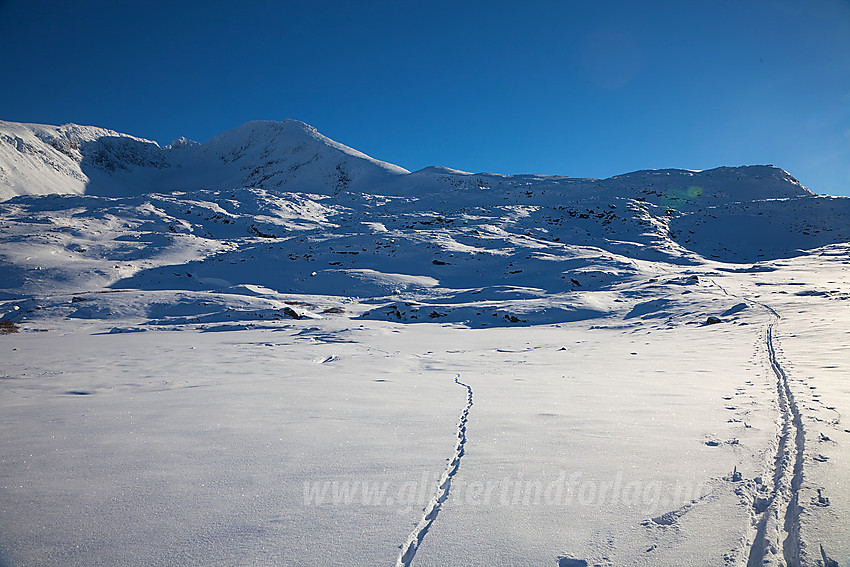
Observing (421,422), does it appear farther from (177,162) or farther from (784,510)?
(177,162)

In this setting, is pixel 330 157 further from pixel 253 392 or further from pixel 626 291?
pixel 253 392

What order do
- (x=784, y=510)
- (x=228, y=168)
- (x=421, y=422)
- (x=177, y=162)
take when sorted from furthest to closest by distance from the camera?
(x=177, y=162)
(x=228, y=168)
(x=421, y=422)
(x=784, y=510)

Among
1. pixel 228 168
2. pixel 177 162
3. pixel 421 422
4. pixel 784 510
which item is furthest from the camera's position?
pixel 177 162

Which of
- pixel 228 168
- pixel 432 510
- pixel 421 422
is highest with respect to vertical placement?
pixel 228 168

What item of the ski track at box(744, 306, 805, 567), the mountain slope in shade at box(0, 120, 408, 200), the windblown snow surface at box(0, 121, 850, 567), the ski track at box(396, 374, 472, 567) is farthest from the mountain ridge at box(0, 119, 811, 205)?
the ski track at box(396, 374, 472, 567)

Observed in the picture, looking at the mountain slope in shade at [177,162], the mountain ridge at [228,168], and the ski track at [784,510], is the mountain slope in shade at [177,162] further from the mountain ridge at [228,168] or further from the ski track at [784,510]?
the ski track at [784,510]

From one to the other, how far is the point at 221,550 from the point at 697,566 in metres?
2.28

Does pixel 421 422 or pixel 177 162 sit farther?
pixel 177 162

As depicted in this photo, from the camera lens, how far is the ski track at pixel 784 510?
2.08 meters

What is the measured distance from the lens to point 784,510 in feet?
7.93

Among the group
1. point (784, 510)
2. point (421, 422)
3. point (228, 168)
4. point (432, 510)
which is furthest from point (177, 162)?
point (784, 510)

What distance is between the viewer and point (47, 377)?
6.41 metres

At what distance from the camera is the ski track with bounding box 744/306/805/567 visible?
208 cm

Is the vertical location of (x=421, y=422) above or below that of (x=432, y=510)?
below
